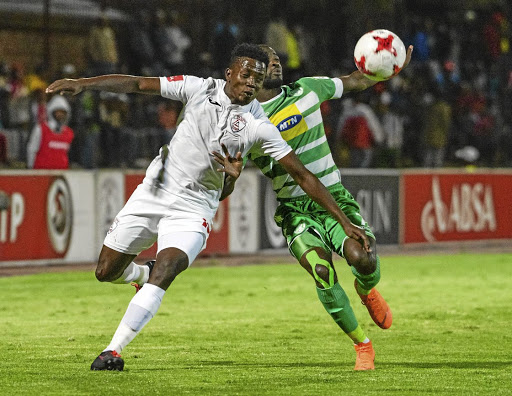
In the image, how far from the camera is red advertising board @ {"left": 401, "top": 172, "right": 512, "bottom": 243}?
19703 mm

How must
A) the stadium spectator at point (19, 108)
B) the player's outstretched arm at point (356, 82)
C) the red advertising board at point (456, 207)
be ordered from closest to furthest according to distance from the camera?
the player's outstretched arm at point (356, 82)
the stadium spectator at point (19, 108)
the red advertising board at point (456, 207)

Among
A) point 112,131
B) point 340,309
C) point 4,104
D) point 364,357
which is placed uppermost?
point 4,104

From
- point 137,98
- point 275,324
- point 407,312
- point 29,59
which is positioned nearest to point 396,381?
point 275,324

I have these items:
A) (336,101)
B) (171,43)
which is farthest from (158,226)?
(336,101)

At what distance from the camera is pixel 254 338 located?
9461mm

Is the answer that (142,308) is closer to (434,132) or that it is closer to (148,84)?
(148,84)

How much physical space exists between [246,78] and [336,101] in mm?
15605

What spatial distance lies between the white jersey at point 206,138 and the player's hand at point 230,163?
0.53 ft

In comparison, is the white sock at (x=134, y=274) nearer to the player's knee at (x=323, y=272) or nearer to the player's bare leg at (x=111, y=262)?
the player's bare leg at (x=111, y=262)

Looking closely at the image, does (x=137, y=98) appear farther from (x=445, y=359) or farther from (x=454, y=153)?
(x=445, y=359)

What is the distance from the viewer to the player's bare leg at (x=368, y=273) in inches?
307

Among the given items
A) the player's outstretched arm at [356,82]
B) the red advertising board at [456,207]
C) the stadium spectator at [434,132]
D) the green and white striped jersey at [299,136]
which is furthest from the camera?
the stadium spectator at [434,132]

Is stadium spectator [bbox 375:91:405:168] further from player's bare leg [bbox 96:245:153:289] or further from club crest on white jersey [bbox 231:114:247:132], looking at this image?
club crest on white jersey [bbox 231:114:247:132]

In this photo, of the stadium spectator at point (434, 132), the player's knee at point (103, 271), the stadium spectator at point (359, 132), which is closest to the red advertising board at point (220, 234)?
the stadium spectator at point (359, 132)
